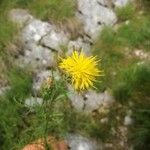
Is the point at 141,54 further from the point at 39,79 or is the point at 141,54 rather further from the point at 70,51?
the point at 39,79

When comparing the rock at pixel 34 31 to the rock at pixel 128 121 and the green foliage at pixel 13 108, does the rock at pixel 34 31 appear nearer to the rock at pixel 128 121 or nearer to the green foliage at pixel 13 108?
the green foliage at pixel 13 108

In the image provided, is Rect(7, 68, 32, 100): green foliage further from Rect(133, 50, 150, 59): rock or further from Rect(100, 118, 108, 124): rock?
Rect(133, 50, 150, 59): rock

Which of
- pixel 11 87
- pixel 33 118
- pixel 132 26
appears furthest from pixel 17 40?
pixel 132 26

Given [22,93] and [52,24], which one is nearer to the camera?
[22,93]

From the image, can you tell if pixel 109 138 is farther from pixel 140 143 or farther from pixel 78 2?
pixel 78 2

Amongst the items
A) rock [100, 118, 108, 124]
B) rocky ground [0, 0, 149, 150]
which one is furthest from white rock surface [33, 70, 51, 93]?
rock [100, 118, 108, 124]

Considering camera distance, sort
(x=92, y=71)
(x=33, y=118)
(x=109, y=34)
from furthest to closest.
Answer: (x=109, y=34) < (x=33, y=118) < (x=92, y=71)
